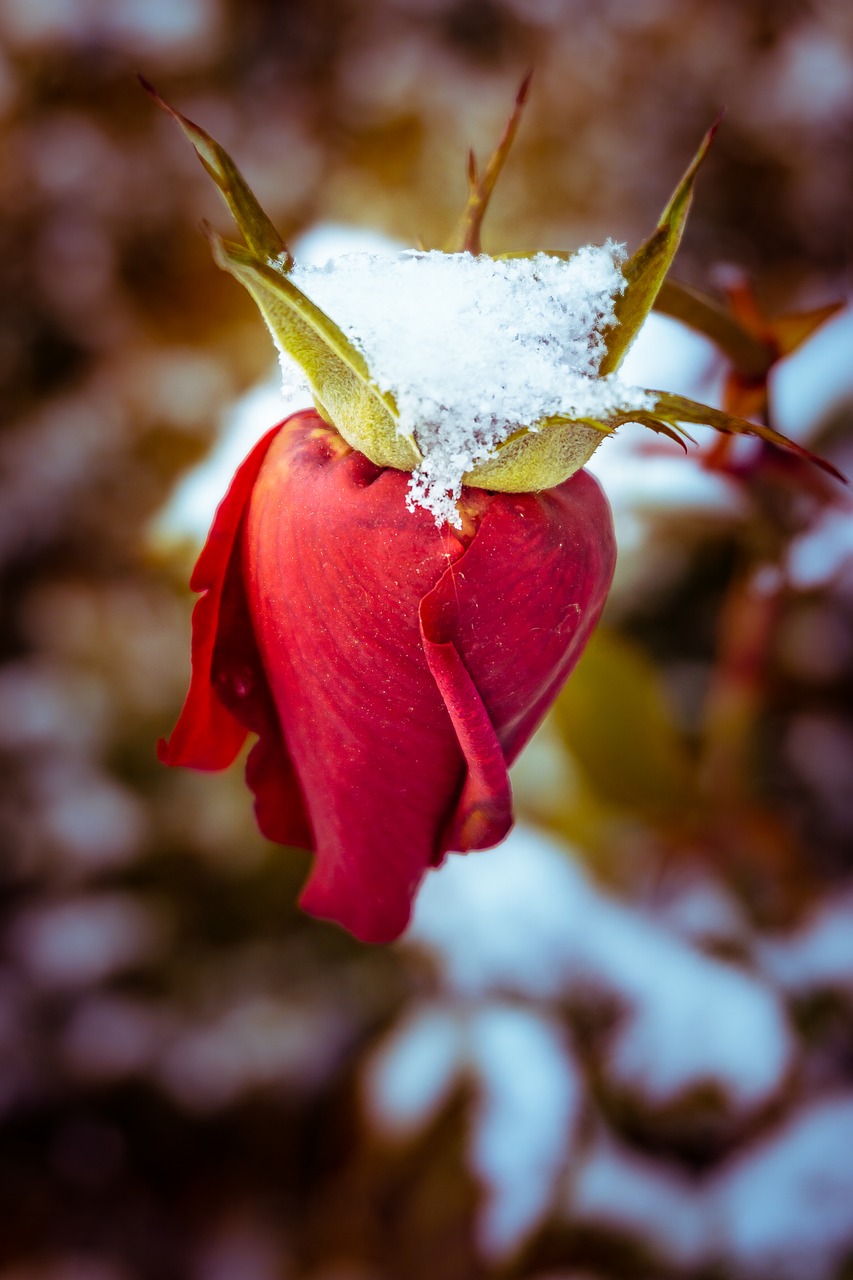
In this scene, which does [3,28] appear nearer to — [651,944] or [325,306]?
[325,306]

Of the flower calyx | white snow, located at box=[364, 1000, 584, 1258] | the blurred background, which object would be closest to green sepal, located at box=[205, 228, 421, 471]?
the flower calyx

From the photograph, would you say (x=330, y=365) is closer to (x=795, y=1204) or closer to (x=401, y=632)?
(x=401, y=632)

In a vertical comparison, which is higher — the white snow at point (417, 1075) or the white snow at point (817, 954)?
the white snow at point (817, 954)

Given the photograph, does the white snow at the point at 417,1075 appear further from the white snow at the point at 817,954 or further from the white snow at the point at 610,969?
the white snow at the point at 817,954

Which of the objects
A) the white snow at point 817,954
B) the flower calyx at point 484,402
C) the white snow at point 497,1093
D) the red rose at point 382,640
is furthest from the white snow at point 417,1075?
the flower calyx at point 484,402

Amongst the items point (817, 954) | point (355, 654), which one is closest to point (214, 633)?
point (355, 654)

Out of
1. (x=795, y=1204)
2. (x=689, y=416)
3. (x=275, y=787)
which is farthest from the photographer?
(x=795, y=1204)

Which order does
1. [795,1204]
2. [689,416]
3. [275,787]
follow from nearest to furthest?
[689,416], [275,787], [795,1204]

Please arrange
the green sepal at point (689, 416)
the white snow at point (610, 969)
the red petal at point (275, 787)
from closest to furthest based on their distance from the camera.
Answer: the green sepal at point (689, 416)
the red petal at point (275, 787)
the white snow at point (610, 969)

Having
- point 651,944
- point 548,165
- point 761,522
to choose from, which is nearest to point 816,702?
point 651,944
